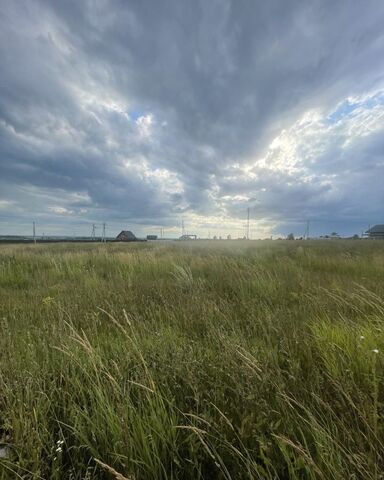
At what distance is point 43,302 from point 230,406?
424 cm

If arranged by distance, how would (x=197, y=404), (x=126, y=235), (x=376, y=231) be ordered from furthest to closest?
(x=126, y=235) → (x=376, y=231) → (x=197, y=404)

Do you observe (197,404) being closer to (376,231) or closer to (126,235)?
(126,235)

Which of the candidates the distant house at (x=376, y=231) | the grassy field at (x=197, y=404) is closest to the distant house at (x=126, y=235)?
the grassy field at (x=197, y=404)

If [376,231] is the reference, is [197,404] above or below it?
below

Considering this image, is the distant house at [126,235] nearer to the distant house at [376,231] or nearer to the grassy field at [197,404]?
the grassy field at [197,404]

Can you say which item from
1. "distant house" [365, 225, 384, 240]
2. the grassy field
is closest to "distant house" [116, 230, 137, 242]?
the grassy field

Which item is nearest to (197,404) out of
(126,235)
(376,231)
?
(126,235)

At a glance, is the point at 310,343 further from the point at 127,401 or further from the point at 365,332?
the point at 127,401

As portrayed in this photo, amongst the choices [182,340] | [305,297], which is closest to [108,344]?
[182,340]

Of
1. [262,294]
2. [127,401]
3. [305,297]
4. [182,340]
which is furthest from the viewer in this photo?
[262,294]

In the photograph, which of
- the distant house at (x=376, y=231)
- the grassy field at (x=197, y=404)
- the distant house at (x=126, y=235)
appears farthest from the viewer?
the distant house at (x=126, y=235)

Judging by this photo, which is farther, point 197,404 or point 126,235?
point 126,235

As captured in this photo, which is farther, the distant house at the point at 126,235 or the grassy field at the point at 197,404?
the distant house at the point at 126,235

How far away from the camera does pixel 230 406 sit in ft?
5.11
